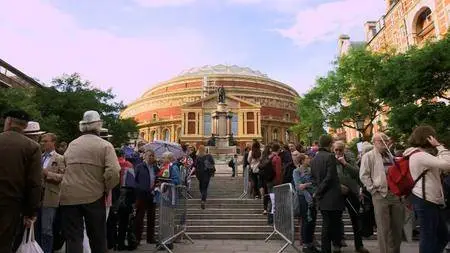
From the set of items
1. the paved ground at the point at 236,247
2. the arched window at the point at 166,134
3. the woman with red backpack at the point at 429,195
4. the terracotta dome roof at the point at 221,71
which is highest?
the terracotta dome roof at the point at 221,71

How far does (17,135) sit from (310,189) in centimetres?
544

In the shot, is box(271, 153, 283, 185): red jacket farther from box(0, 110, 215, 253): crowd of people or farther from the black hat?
the black hat

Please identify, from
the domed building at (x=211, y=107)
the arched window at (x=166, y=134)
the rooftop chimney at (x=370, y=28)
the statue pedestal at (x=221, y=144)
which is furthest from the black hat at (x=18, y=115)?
the arched window at (x=166, y=134)

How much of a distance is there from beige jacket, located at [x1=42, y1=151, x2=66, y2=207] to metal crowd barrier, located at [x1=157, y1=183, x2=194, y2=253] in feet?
6.55

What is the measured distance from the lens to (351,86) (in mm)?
36469

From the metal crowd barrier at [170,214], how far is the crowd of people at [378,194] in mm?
2114

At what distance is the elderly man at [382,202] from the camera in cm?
593

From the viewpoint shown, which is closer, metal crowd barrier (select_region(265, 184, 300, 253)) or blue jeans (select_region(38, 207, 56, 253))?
blue jeans (select_region(38, 207, 56, 253))

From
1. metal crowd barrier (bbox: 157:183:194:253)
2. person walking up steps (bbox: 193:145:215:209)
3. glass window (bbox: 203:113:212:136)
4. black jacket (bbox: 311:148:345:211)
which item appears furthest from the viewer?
glass window (bbox: 203:113:212:136)

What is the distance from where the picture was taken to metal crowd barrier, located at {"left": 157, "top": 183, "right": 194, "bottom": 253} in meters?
7.25

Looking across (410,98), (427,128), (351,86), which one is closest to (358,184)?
(427,128)

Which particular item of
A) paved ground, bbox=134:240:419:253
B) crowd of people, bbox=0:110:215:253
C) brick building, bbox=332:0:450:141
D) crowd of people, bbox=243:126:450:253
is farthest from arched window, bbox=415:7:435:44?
crowd of people, bbox=0:110:215:253

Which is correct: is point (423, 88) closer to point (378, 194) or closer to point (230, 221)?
point (230, 221)

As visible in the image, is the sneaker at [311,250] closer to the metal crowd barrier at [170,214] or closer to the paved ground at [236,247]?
the paved ground at [236,247]
